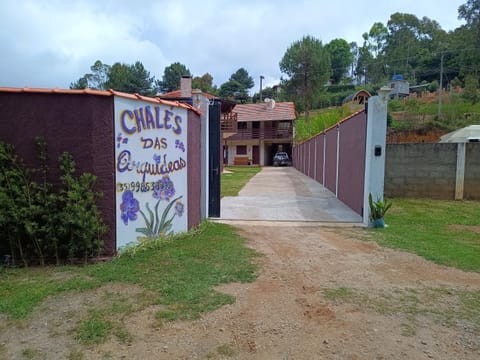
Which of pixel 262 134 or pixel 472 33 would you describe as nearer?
pixel 262 134

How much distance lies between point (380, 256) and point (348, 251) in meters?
0.47

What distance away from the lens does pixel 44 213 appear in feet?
14.0

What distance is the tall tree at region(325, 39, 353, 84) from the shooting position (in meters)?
84.7

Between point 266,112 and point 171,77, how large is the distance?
111 feet

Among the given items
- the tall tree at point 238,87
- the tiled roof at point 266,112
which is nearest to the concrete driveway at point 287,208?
the tiled roof at point 266,112

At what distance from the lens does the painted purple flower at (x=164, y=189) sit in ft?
17.3

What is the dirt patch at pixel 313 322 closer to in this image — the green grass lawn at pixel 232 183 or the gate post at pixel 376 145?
the gate post at pixel 376 145

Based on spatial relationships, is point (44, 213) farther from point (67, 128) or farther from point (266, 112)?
point (266, 112)

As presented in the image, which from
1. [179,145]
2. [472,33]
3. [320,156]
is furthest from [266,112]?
[179,145]

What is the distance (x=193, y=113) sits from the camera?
6.32 m

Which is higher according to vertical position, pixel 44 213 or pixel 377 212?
pixel 44 213

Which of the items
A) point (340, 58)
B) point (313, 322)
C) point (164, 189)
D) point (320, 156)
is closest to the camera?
point (313, 322)

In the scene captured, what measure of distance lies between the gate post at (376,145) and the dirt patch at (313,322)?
8.98 feet

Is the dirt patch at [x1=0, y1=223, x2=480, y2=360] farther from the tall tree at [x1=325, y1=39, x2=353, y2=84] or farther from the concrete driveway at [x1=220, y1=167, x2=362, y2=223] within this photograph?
the tall tree at [x1=325, y1=39, x2=353, y2=84]
